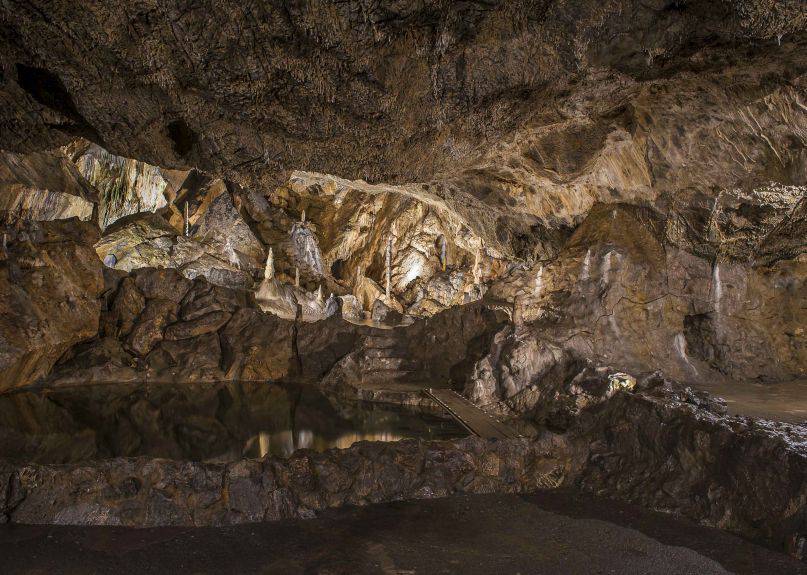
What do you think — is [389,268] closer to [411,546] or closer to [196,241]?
[196,241]

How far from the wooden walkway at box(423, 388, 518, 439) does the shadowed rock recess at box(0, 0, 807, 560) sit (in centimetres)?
26

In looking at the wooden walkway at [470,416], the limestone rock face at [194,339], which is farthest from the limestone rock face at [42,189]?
the wooden walkway at [470,416]

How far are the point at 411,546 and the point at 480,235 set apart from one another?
29.7ft

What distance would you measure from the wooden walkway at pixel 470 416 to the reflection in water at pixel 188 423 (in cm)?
22

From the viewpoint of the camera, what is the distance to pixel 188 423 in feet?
31.0

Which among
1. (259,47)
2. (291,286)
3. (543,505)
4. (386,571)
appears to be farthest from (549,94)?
(291,286)

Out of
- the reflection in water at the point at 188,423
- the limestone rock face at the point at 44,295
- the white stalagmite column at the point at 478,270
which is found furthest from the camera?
the white stalagmite column at the point at 478,270

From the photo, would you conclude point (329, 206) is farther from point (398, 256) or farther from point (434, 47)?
point (434, 47)

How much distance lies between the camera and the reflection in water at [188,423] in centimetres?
773

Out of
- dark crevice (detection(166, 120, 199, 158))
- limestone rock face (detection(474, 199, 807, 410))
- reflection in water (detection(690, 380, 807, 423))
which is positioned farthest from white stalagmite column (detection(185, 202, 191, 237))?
reflection in water (detection(690, 380, 807, 423))

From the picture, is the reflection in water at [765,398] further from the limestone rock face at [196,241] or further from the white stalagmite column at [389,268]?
A: the white stalagmite column at [389,268]

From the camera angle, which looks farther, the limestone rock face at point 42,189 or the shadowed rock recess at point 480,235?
the limestone rock face at point 42,189

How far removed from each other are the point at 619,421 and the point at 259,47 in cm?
565

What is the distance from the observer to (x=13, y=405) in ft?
34.8
